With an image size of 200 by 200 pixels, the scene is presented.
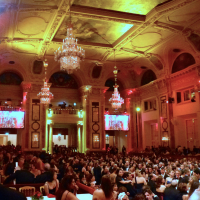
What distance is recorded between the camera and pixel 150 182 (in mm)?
6535

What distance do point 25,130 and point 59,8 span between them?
1148cm

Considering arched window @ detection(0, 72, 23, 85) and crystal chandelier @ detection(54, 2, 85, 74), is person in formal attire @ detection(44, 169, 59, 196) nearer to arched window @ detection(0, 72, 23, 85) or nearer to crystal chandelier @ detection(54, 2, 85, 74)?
crystal chandelier @ detection(54, 2, 85, 74)

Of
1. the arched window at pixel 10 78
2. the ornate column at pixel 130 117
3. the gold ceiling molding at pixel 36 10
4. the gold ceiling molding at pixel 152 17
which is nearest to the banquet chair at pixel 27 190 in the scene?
the gold ceiling molding at pixel 36 10

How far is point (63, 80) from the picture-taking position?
2466 cm

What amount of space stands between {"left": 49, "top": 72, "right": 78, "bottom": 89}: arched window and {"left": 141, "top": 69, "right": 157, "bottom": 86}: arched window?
6411mm

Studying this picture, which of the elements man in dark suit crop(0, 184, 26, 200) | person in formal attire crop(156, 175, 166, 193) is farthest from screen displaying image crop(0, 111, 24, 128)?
man in dark suit crop(0, 184, 26, 200)

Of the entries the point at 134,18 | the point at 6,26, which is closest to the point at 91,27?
the point at 134,18

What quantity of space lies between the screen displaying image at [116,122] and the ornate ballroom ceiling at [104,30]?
13.4ft

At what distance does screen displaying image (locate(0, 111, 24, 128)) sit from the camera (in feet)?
68.4

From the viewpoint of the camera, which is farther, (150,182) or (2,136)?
(2,136)

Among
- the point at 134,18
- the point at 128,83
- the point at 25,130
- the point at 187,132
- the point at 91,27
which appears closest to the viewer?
the point at 134,18

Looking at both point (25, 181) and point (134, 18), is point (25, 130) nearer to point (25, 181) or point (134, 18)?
point (134, 18)

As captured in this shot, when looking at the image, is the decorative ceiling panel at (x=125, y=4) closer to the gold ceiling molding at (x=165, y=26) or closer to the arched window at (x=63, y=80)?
the gold ceiling molding at (x=165, y=26)

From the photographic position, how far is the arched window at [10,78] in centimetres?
2327
